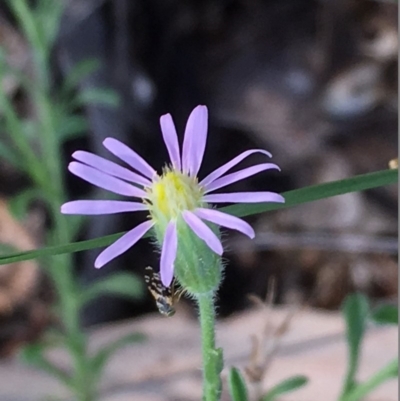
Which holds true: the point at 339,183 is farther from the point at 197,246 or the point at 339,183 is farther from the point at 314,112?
the point at 314,112

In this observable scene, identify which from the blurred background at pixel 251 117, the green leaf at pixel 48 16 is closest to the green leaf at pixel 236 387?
the green leaf at pixel 48 16

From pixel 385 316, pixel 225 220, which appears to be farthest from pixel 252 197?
pixel 385 316

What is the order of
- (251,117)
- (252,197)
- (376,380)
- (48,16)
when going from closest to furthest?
1. (252,197)
2. (376,380)
3. (48,16)
4. (251,117)

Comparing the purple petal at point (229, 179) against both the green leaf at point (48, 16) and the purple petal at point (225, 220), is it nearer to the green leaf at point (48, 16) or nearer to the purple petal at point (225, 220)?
the purple petal at point (225, 220)

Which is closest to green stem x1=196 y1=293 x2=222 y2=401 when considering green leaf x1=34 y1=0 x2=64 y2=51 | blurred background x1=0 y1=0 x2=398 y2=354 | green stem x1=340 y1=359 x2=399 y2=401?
green stem x1=340 y1=359 x2=399 y2=401

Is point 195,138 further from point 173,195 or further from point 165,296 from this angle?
point 165,296

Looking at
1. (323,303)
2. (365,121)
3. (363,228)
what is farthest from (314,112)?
(323,303)
